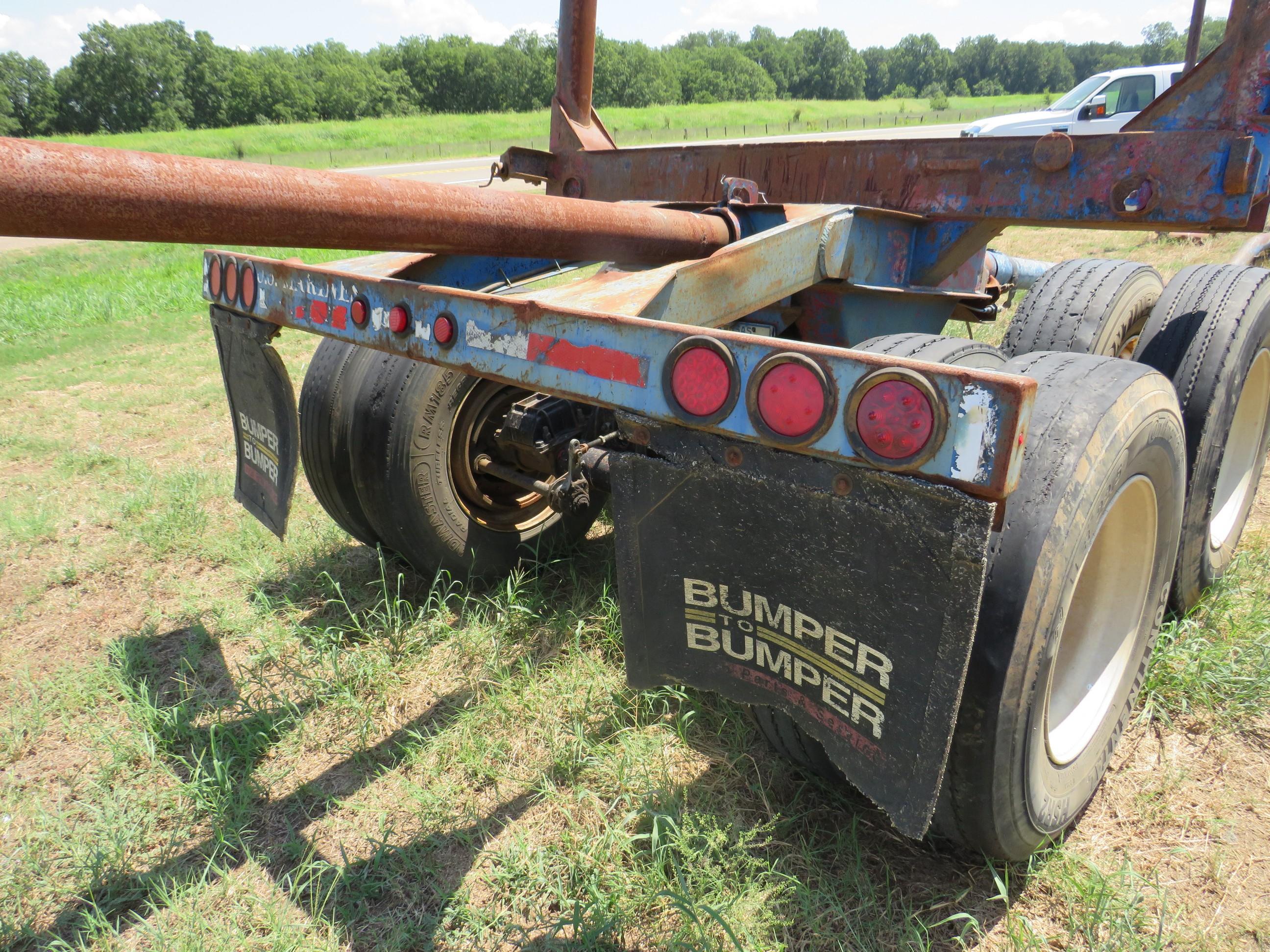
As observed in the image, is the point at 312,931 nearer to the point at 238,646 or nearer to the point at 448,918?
the point at 448,918

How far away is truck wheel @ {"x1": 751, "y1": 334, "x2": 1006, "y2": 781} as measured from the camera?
72.9 inches

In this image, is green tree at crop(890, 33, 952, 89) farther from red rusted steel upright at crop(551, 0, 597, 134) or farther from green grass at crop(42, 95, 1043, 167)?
red rusted steel upright at crop(551, 0, 597, 134)

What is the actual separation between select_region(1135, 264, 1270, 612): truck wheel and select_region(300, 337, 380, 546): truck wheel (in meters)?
2.72

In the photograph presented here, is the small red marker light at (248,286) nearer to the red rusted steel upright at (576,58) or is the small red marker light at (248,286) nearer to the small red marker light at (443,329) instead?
the small red marker light at (443,329)

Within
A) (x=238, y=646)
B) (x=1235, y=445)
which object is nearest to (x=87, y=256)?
(x=238, y=646)

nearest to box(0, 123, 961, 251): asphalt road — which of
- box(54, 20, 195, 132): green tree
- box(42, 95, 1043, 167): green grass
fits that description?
box(42, 95, 1043, 167): green grass

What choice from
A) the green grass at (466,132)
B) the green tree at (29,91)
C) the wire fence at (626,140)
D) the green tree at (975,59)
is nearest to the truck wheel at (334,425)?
the wire fence at (626,140)

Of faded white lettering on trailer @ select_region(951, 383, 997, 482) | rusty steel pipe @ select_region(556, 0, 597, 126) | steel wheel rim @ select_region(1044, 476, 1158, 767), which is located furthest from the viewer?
rusty steel pipe @ select_region(556, 0, 597, 126)

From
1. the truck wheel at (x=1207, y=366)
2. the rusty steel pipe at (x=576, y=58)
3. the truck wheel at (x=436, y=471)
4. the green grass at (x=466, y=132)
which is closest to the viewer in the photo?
the truck wheel at (x=1207, y=366)

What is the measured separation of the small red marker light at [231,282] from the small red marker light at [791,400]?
1754 millimetres

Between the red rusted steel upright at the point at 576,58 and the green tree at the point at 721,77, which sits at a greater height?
the green tree at the point at 721,77

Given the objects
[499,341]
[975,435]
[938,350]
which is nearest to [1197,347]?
[938,350]

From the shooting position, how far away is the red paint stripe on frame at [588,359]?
1564mm

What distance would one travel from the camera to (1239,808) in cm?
220
